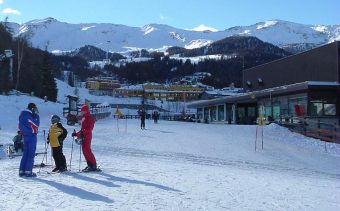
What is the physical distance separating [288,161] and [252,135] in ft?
29.1

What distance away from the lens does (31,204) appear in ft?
26.6

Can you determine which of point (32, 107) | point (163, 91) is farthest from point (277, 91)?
point (163, 91)

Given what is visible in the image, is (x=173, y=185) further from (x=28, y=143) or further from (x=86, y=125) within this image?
(x=28, y=143)

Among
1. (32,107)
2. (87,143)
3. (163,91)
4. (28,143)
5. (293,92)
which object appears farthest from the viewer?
(163,91)

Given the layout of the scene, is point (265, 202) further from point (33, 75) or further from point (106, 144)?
point (33, 75)

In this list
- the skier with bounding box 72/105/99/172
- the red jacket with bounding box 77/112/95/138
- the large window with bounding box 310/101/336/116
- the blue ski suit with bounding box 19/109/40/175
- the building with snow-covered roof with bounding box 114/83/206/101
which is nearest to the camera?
the blue ski suit with bounding box 19/109/40/175

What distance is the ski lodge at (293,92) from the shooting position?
37375 mm

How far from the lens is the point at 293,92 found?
3969 cm

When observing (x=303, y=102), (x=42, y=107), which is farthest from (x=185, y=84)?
(x=303, y=102)

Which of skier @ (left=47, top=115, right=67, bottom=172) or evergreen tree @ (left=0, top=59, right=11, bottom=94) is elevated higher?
evergreen tree @ (left=0, top=59, right=11, bottom=94)

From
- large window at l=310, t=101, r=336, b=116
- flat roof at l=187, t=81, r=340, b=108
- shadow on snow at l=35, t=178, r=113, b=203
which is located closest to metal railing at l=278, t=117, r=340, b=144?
flat roof at l=187, t=81, r=340, b=108

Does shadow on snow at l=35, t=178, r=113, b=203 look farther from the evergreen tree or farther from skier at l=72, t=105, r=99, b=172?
the evergreen tree

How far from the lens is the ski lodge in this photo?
37.4 metres

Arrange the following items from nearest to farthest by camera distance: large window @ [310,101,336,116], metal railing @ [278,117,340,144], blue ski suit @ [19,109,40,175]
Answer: blue ski suit @ [19,109,40,175] < metal railing @ [278,117,340,144] < large window @ [310,101,336,116]
